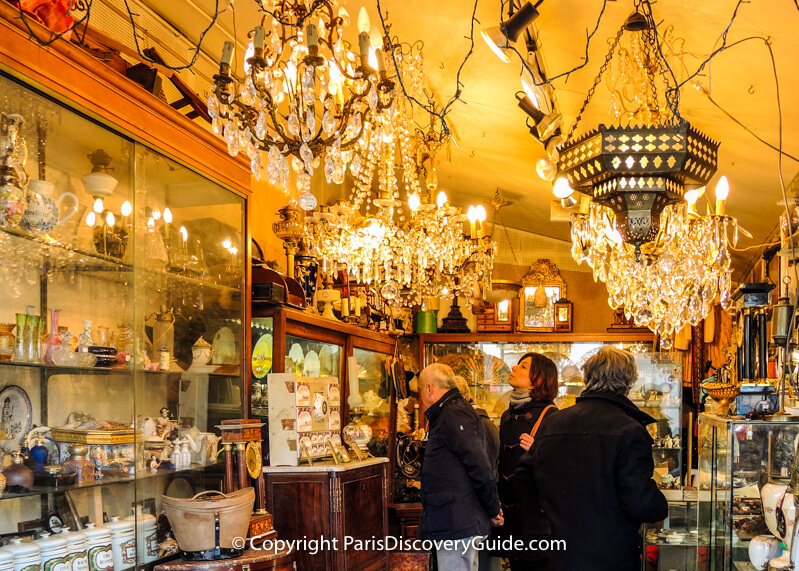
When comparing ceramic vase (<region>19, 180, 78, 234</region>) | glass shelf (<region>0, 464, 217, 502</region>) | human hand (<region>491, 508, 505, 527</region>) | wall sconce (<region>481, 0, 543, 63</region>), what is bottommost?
human hand (<region>491, 508, 505, 527</region>)

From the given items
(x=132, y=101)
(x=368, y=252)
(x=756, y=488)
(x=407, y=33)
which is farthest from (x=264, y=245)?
(x=756, y=488)

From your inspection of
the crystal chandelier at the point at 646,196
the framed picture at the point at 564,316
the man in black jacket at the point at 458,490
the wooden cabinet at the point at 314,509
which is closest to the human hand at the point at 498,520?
the man in black jacket at the point at 458,490

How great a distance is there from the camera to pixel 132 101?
2986 mm

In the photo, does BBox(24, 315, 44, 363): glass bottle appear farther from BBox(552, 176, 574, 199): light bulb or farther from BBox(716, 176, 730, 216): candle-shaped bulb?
BBox(716, 176, 730, 216): candle-shaped bulb

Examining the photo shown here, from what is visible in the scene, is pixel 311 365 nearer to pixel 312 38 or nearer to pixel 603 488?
pixel 603 488

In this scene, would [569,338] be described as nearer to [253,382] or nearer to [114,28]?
[253,382]

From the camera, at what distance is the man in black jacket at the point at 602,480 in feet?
9.32

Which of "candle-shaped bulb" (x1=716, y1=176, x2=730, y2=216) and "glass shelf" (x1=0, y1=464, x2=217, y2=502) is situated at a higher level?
"candle-shaped bulb" (x1=716, y1=176, x2=730, y2=216)

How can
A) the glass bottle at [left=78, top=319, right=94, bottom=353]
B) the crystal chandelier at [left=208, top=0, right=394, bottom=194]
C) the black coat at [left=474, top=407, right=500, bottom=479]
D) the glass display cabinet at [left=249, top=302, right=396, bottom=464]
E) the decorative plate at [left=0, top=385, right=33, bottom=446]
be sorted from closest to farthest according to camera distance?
the crystal chandelier at [left=208, top=0, right=394, bottom=194], the decorative plate at [left=0, top=385, right=33, bottom=446], the glass bottle at [left=78, top=319, right=94, bottom=353], the glass display cabinet at [left=249, top=302, right=396, bottom=464], the black coat at [left=474, top=407, right=500, bottom=479]

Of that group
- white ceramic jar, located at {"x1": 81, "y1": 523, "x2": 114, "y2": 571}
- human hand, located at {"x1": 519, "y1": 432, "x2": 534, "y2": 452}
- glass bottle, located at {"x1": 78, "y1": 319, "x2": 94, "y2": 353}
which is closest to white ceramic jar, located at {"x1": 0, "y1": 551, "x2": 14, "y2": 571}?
white ceramic jar, located at {"x1": 81, "y1": 523, "x2": 114, "y2": 571}

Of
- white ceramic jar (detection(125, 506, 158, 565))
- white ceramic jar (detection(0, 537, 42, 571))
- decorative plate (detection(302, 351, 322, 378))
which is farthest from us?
decorative plate (detection(302, 351, 322, 378))

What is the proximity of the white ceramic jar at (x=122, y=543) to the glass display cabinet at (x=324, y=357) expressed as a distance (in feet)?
3.73

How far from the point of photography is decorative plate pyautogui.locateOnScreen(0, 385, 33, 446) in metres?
2.49

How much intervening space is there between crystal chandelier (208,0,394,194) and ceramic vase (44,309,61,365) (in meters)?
→ 0.94
